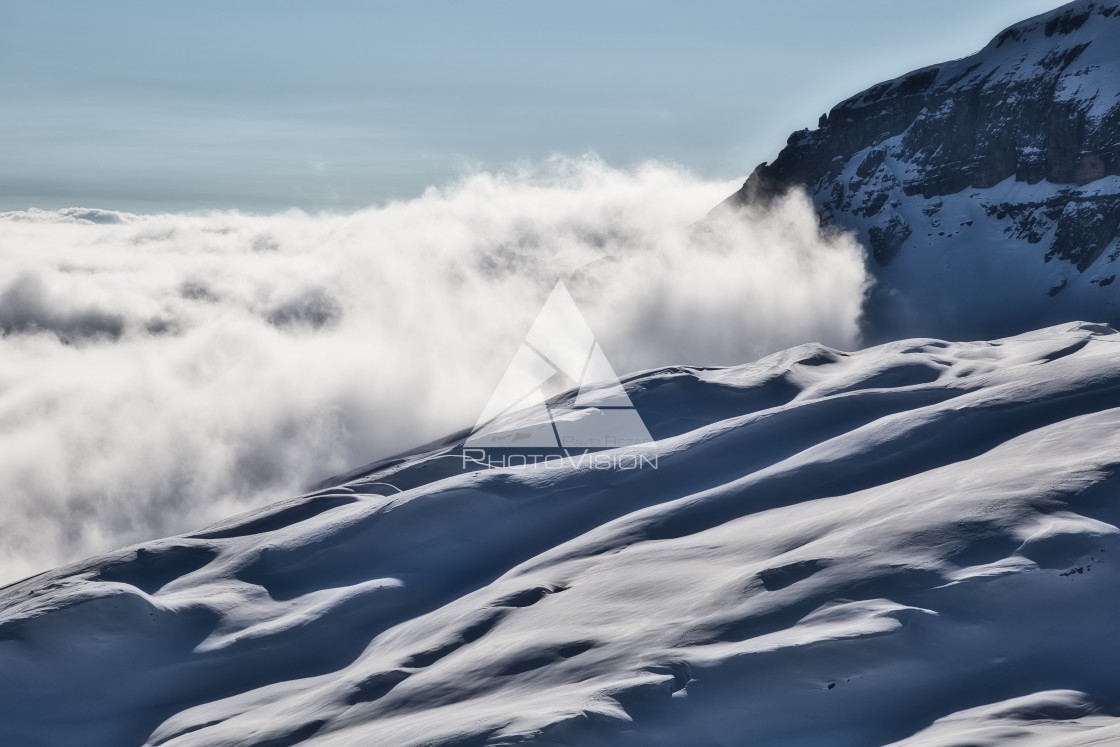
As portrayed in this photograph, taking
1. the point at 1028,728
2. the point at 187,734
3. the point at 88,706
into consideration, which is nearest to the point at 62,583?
the point at 88,706

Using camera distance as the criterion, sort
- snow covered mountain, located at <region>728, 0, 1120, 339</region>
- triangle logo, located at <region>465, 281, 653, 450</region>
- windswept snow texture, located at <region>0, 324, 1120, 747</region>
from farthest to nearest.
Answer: snow covered mountain, located at <region>728, 0, 1120, 339</region>
triangle logo, located at <region>465, 281, 653, 450</region>
windswept snow texture, located at <region>0, 324, 1120, 747</region>

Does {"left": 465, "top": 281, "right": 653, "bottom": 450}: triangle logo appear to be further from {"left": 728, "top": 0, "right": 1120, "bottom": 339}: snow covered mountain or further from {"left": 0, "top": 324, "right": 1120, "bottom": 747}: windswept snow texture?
{"left": 728, "top": 0, "right": 1120, "bottom": 339}: snow covered mountain

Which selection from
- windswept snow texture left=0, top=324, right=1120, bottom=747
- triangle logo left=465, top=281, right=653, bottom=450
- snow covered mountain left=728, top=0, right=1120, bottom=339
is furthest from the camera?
snow covered mountain left=728, top=0, right=1120, bottom=339

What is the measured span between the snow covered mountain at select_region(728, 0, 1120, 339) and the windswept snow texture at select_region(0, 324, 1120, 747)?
384 feet

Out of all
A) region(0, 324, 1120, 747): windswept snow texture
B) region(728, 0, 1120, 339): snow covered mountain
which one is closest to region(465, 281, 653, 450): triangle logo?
region(0, 324, 1120, 747): windswept snow texture

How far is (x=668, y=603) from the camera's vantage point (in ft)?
91.5

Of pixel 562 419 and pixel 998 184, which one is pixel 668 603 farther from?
pixel 998 184

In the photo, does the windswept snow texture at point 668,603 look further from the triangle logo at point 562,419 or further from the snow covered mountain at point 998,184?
the snow covered mountain at point 998,184

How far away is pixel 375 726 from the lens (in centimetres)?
2559

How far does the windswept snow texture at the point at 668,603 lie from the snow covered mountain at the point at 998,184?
117 metres

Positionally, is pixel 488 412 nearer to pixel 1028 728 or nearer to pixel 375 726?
pixel 375 726

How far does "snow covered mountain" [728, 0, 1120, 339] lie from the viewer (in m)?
153

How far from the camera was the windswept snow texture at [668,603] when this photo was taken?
21.2 metres

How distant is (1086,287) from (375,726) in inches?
5836
